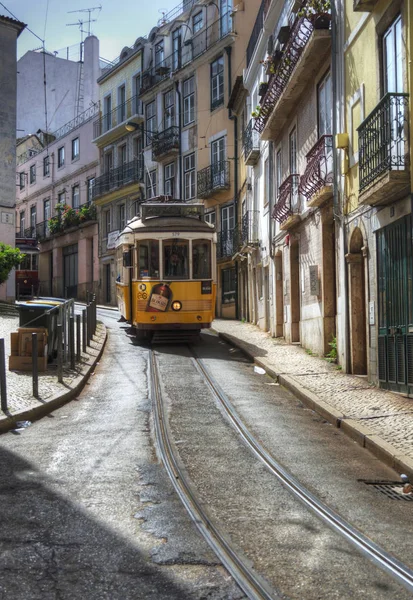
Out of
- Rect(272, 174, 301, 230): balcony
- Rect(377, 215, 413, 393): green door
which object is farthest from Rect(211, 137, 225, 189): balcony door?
Rect(377, 215, 413, 393): green door

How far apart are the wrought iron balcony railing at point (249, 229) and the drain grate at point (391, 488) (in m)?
18.7

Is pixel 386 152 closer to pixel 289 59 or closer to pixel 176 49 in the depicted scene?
pixel 289 59

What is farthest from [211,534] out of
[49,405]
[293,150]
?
[293,150]

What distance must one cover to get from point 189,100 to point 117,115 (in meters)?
7.13

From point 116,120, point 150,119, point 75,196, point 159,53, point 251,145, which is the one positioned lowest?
point 251,145

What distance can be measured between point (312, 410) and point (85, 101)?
4352cm

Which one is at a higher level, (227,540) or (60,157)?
(60,157)

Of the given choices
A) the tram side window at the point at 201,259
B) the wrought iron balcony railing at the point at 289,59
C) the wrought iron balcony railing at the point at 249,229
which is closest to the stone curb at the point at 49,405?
the tram side window at the point at 201,259

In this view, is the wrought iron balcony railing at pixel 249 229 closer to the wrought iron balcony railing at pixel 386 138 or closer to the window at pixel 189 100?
the window at pixel 189 100

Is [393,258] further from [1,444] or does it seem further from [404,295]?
[1,444]

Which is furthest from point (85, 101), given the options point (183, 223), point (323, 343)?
point (323, 343)

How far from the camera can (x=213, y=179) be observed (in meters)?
31.0

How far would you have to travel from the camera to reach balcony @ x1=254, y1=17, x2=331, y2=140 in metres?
13.9

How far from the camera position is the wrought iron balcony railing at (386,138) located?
31.1 feet
